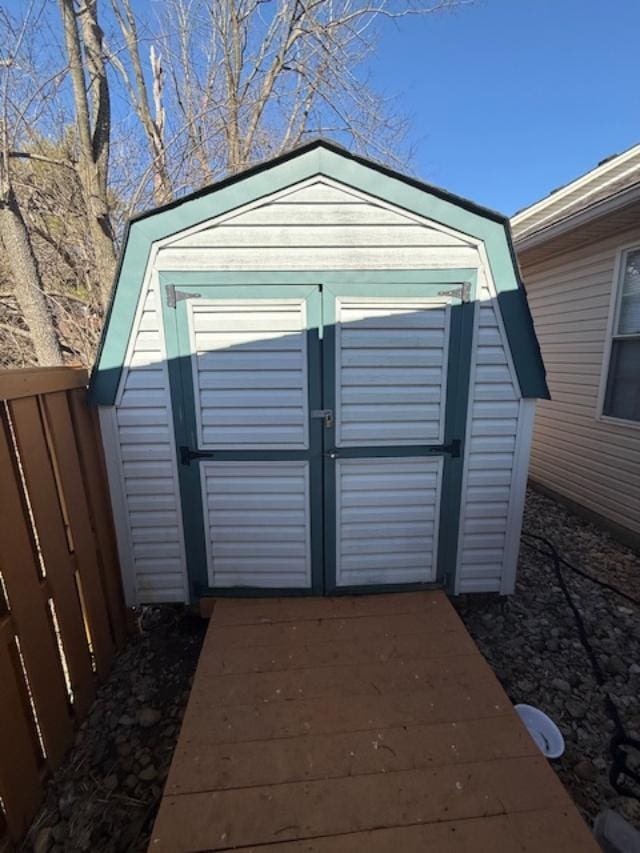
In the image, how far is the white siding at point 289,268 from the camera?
7.26 feet

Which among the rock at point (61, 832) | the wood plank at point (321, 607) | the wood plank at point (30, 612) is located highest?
the wood plank at point (30, 612)

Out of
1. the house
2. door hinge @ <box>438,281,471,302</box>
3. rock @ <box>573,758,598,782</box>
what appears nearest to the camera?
rock @ <box>573,758,598,782</box>

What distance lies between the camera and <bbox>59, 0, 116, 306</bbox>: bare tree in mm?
4941

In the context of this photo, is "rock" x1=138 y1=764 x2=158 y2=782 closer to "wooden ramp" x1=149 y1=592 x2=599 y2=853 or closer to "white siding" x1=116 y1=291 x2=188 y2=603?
"wooden ramp" x1=149 y1=592 x2=599 y2=853

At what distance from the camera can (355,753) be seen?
1.60 metres

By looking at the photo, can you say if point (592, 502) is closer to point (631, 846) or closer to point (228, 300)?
point (631, 846)

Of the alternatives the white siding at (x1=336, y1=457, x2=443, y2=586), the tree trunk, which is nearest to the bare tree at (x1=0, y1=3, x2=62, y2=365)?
the tree trunk

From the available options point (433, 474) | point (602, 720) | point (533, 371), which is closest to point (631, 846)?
point (602, 720)

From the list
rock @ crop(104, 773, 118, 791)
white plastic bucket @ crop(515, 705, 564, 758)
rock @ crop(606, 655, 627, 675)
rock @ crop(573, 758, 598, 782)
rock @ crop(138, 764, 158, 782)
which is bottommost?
rock @ crop(606, 655, 627, 675)

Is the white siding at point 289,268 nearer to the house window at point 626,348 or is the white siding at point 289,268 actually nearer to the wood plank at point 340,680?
the wood plank at point 340,680

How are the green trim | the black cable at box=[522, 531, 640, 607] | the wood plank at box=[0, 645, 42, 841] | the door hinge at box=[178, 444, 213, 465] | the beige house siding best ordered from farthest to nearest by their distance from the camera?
the beige house siding
the black cable at box=[522, 531, 640, 607]
the door hinge at box=[178, 444, 213, 465]
the green trim
the wood plank at box=[0, 645, 42, 841]

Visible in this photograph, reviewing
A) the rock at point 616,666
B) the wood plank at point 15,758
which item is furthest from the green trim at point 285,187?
the rock at point 616,666

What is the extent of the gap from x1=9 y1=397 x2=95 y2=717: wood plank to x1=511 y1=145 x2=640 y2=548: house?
4600mm

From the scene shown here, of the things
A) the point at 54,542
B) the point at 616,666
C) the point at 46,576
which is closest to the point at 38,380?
the point at 54,542
